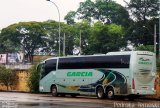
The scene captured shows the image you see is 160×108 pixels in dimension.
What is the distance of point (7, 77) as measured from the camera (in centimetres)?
4600

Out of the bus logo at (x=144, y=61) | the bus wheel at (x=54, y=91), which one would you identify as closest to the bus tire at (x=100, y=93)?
the bus logo at (x=144, y=61)

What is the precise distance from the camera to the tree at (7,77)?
45906 mm

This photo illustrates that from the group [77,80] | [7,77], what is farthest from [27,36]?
[77,80]

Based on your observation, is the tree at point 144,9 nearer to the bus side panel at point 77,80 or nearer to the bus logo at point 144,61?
the bus side panel at point 77,80

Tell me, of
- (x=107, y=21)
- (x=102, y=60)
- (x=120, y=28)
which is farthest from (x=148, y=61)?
(x=107, y=21)

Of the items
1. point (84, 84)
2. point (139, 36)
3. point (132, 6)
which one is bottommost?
point (84, 84)

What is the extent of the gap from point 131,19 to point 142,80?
56.4m

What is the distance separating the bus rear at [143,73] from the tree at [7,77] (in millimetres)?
20621

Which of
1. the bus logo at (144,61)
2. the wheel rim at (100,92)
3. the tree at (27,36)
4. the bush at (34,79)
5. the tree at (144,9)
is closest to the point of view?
the bus logo at (144,61)

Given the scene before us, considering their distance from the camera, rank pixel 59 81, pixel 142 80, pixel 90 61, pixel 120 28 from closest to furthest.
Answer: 1. pixel 142 80
2. pixel 90 61
3. pixel 59 81
4. pixel 120 28

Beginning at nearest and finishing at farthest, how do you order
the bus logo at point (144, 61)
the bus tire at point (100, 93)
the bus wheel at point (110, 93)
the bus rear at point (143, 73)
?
the bus rear at point (143, 73) → the bus logo at point (144, 61) → the bus wheel at point (110, 93) → the bus tire at point (100, 93)

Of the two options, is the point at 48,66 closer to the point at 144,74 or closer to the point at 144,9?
the point at 144,74

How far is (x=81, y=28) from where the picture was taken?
3585 inches

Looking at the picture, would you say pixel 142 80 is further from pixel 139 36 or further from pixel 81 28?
pixel 81 28
